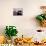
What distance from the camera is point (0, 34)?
2.71m

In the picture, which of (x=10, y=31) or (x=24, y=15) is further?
(x=24, y=15)

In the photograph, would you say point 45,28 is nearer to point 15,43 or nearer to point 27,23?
point 27,23

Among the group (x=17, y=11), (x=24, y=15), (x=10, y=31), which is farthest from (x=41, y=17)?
(x=10, y=31)

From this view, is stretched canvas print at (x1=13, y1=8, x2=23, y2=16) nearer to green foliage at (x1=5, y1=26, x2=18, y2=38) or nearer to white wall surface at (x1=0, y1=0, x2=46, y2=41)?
white wall surface at (x1=0, y1=0, x2=46, y2=41)

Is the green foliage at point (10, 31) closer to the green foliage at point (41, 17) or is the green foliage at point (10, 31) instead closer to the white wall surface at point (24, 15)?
the white wall surface at point (24, 15)

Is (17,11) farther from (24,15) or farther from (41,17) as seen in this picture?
(41,17)

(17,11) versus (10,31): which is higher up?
(17,11)

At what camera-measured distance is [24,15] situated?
2.76 metres

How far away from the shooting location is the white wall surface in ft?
9.02

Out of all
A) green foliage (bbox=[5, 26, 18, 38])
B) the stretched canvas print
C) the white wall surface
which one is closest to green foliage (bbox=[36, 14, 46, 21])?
the white wall surface

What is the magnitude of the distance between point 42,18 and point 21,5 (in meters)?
0.40

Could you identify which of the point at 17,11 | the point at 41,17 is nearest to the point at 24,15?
the point at 17,11

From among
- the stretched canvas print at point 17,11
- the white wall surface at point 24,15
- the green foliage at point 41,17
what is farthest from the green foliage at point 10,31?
the green foliage at point 41,17

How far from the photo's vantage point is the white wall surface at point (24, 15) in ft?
9.02
